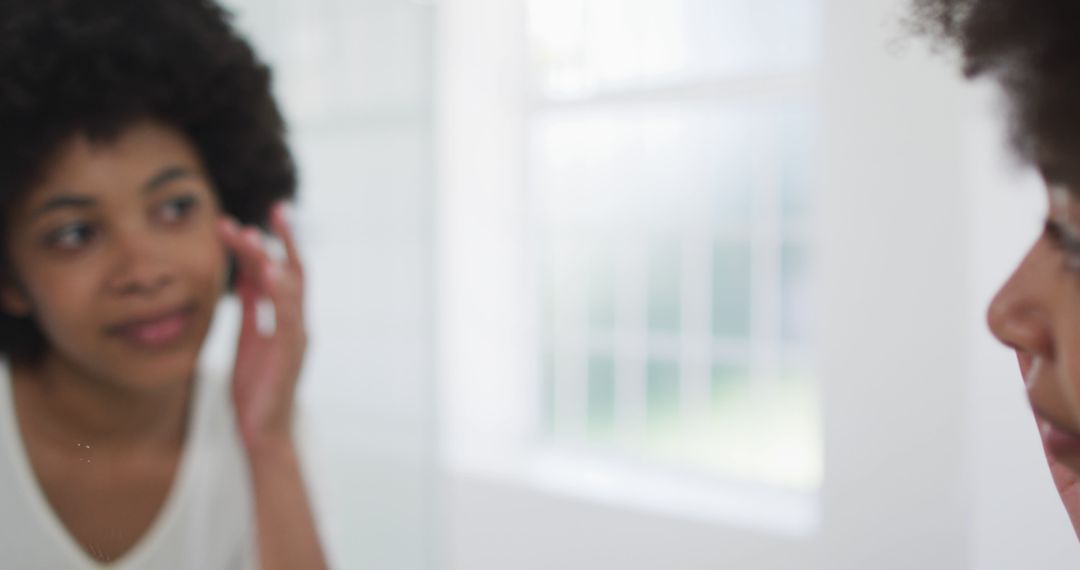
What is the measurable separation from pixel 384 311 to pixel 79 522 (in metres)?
0.32

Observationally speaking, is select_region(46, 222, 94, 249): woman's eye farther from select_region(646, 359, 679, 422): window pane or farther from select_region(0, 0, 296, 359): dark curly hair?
select_region(646, 359, 679, 422): window pane

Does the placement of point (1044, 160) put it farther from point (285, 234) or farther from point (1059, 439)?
point (285, 234)

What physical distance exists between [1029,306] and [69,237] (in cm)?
43

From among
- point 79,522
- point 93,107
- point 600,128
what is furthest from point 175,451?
point 600,128

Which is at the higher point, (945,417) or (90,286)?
(90,286)

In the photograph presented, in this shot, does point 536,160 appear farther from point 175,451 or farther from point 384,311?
point 175,451

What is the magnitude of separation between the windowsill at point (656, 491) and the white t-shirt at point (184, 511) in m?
0.28

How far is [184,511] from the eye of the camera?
43 cm

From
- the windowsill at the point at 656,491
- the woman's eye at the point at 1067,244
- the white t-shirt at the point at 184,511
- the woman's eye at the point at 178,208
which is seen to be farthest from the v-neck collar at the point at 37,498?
the woman's eye at the point at 1067,244

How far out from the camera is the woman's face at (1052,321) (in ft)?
0.89

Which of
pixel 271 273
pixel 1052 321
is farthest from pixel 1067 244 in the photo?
pixel 271 273

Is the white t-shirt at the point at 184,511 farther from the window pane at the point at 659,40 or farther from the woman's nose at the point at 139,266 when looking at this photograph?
the window pane at the point at 659,40

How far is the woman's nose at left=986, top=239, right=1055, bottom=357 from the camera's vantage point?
285 millimetres

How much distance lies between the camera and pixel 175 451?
44 cm
